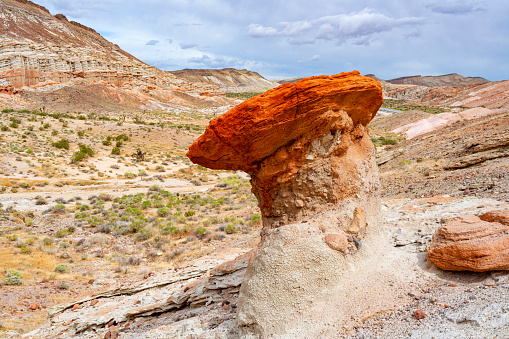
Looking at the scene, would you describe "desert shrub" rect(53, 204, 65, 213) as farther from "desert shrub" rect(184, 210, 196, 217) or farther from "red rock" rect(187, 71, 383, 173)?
"red rock" rect(187, 71, 383, 173)

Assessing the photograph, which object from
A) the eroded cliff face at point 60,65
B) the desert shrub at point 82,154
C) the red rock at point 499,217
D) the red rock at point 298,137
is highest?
the eroded cliff face at point 60,65

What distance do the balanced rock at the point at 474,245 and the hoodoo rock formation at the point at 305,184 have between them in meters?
1.06

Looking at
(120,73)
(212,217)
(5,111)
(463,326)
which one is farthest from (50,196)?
(120,73)

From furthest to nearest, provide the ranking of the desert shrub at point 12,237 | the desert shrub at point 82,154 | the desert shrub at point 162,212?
the desert shrub at point 82,154
the desert shrub at point 162,212
the desert shrub at point 12,237

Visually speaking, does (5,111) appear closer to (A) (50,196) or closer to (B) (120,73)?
(A) (50,196)

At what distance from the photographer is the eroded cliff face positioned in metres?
63.5

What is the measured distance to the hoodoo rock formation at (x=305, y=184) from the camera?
4.73m

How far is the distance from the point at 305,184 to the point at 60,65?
3125 inches

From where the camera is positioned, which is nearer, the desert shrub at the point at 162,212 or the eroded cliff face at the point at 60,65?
the desert shrub at the point at 162,212

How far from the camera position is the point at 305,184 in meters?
Answer: 5.65

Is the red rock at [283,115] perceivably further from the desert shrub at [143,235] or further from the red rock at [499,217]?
the desert shrub at [143,235]

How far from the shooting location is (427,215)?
779cm

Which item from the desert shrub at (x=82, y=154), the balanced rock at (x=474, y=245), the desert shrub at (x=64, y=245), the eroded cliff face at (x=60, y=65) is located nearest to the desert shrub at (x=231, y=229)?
the desert shrub at (x=64, y=245)

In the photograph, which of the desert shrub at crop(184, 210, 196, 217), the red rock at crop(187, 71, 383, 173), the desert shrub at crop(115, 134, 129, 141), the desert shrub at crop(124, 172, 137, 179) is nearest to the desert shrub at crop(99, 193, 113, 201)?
the desert shrub at crop(184, 210, 196, 217)
